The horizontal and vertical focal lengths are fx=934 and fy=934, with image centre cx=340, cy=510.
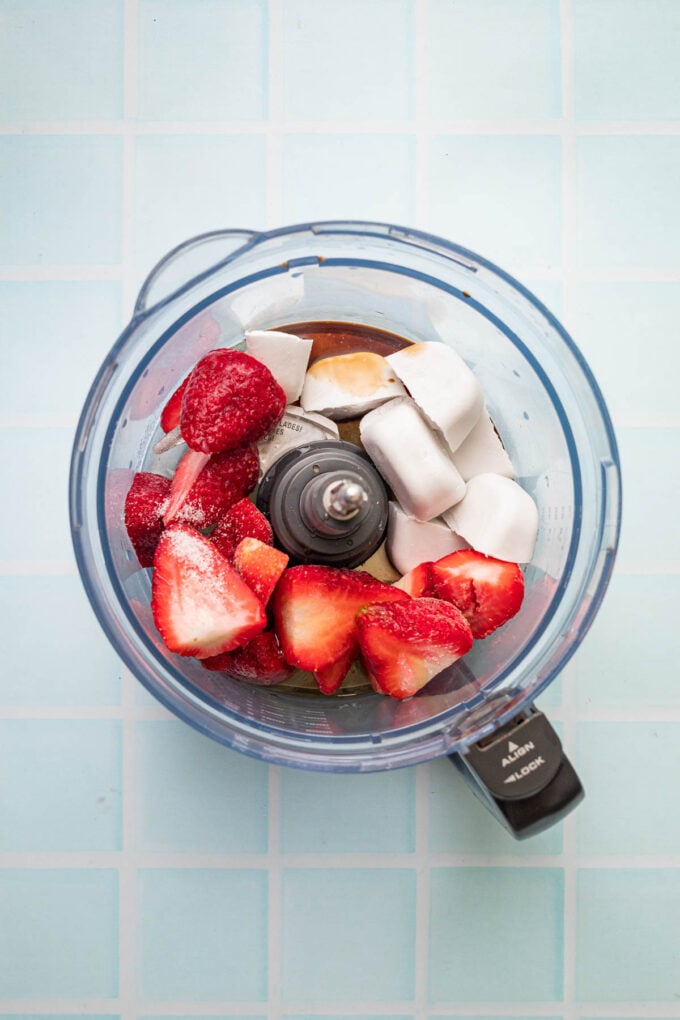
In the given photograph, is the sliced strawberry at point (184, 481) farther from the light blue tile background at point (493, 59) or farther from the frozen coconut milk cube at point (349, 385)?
the light blue tile background at point (493, 59)

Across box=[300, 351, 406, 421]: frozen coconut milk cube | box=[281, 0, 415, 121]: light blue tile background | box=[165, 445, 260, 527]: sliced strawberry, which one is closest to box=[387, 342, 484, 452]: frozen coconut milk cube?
box=[300, 351, 406, 421]: frozen coconut milk cube

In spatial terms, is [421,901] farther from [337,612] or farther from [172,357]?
[172,357]

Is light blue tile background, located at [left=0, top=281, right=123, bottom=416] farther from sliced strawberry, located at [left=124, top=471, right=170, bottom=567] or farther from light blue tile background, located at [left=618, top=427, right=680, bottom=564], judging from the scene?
light blue tile background, located at [left=618, top=427, right=680, bottom=564]

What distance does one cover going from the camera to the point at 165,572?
0.70 metres

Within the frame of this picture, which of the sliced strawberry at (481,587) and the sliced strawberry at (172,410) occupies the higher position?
the sliced strawberry at (172,410)

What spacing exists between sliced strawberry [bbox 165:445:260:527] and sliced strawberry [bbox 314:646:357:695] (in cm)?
15

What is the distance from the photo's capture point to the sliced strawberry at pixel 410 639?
690mm

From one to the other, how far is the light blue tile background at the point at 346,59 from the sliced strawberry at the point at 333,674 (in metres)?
0.48

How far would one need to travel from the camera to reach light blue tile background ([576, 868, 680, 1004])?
869mm

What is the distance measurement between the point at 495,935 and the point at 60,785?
422mm

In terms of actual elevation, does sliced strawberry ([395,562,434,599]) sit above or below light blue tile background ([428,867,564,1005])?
above

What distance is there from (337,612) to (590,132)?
1.65ft

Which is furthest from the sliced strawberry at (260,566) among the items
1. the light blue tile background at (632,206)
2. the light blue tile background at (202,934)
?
the light blue tile background at (632,206)

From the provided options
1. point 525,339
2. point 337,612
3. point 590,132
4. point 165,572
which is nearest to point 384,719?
point 337,612
